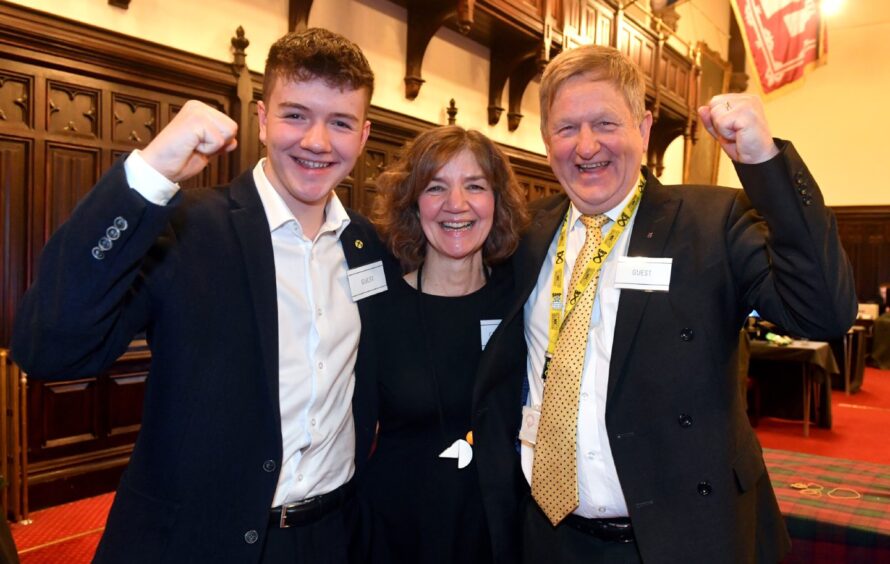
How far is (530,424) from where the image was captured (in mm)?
1881

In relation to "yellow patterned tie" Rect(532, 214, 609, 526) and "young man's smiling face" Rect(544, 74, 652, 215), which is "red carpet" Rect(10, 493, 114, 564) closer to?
"yellow patterned tie" Rect(532, 214, 609, 526)

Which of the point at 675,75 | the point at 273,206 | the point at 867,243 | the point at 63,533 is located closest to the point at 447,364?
the point at 273,206

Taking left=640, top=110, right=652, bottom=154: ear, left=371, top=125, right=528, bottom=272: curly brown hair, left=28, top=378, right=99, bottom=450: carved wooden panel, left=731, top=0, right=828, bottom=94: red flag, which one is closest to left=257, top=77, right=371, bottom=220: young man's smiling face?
left=371, top=125, right=528, bottom=272: curly brown hair

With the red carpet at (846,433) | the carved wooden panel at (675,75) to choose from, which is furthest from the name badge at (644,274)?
the carved wooden panel at (675,75)

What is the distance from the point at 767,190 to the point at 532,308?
81 cm

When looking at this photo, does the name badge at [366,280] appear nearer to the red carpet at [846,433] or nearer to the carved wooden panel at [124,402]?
the carved wooden panel at [124,402]

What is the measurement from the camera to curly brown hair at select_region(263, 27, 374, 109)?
165 cm

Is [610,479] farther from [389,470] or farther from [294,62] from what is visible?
[294,62]

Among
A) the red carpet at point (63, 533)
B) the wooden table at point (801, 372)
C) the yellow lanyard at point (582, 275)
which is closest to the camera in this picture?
the yellow lanyard at point (582, 275)

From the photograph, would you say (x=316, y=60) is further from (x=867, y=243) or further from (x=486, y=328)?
(x=867, y=243)

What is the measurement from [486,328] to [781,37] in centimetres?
909

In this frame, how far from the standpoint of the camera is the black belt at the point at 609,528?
1.61 metres

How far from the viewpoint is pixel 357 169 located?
5289 mm

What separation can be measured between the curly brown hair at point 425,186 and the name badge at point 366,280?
0.72 feet
